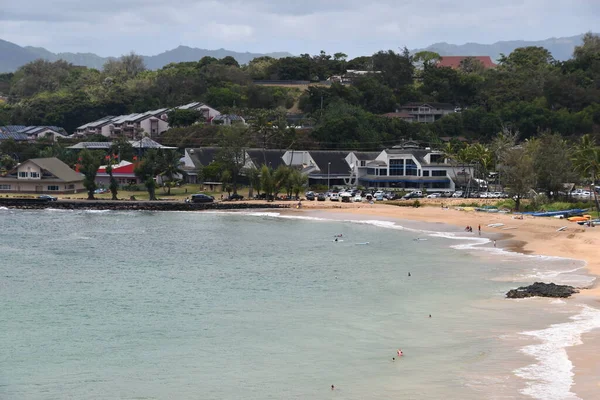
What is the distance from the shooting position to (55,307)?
3800cm

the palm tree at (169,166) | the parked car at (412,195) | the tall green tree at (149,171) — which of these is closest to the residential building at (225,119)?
the palm tree at (169,166)

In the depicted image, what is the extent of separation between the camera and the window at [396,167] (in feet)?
316

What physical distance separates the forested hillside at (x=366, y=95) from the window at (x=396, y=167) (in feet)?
47.0

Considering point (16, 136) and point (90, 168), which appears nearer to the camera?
point (90, 168)

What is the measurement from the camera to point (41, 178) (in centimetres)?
9306

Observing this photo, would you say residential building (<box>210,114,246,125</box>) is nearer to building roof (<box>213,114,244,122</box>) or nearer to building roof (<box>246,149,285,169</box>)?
building roof (<box>213,114,244,122</box>)

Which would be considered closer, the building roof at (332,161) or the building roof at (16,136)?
the building roof at (332,161)

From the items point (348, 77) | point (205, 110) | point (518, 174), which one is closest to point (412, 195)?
point (518, 174)

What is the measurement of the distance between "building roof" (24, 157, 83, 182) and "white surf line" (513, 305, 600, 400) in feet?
234

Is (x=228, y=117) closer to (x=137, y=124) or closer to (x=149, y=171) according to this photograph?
(x=137, y=124)

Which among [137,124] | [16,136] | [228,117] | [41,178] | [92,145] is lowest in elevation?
[41,178]

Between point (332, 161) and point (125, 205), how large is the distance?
94.9 ft

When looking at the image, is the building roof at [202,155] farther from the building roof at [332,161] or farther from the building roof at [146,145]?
the building roof at [332,161]

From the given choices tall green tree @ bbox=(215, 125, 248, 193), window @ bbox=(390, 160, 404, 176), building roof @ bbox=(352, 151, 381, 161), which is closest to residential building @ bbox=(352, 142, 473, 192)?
window @ bbox=(390, 160, 404, 176)
